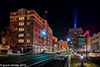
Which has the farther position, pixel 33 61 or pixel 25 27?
pixel 25 27

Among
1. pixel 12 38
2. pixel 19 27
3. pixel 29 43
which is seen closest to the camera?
pixel 12 38

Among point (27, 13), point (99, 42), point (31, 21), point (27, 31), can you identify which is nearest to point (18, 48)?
point (27, 31)

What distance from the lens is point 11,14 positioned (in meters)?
76.7

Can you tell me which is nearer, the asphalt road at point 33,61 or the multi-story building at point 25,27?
the asphalt road at point 33,61

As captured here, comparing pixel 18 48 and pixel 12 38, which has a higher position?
pixel 12 38

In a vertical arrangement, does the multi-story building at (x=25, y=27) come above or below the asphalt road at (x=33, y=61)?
above

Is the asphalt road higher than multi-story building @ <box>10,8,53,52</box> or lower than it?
lower

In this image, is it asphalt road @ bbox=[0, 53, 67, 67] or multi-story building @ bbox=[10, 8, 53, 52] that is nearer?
asphalt road @ bbox=[0, 53, 67, 67]

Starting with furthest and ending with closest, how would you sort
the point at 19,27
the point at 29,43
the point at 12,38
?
the point at 19,27 → the point at 29,43 → the point at 12,38

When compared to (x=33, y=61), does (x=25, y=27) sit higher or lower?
higher

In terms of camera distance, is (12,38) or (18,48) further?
(18,48)

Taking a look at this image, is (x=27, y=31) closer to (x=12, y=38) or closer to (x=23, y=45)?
(x=23, y=45)

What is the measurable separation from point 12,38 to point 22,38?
11979 mm

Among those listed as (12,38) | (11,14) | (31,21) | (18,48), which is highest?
(11,14)
